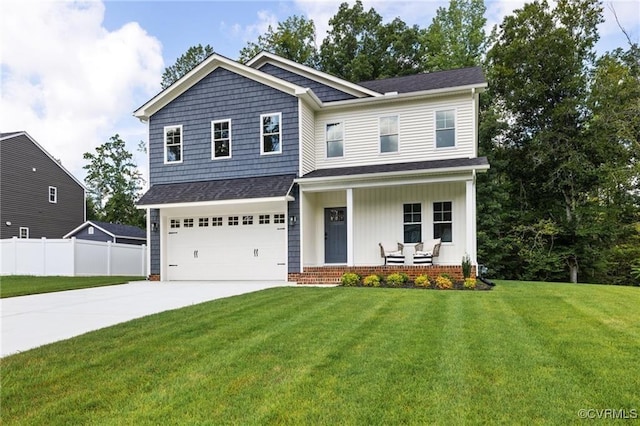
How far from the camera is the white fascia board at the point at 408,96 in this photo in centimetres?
1328

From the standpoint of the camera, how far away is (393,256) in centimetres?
1322

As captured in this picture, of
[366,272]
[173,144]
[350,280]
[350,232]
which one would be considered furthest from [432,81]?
[173,144]

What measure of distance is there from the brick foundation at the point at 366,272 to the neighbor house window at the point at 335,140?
4.14 m

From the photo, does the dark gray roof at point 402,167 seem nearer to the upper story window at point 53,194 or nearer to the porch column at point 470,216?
the porch column at point 470,216

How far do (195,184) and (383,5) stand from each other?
21748 mm

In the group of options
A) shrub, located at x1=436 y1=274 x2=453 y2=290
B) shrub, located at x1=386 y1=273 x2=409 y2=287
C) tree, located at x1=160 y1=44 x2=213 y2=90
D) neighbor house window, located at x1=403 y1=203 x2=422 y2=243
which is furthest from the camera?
tree, located at x1=160 y1=44 x2=213 y2=90

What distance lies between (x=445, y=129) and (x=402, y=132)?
134 centimetres

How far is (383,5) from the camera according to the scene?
29.7m

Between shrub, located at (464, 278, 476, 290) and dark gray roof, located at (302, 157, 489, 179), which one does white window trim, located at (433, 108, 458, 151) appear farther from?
shrub, located at (464, 278, 476, 290)

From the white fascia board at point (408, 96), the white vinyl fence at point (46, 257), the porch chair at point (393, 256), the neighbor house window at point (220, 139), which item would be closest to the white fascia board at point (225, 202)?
the neighbor house window at point (220, 139)

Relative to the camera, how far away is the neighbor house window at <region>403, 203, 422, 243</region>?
13.6 meters

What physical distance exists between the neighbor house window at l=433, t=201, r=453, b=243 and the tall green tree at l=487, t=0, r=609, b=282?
29.8ft

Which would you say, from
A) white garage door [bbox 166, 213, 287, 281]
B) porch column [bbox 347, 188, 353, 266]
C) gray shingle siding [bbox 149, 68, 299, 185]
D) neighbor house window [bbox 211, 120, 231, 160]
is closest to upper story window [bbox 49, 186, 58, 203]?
gray shingle siding [bbox 149, 68, 299, 185]

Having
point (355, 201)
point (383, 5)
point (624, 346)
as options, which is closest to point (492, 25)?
point (383, 5)
